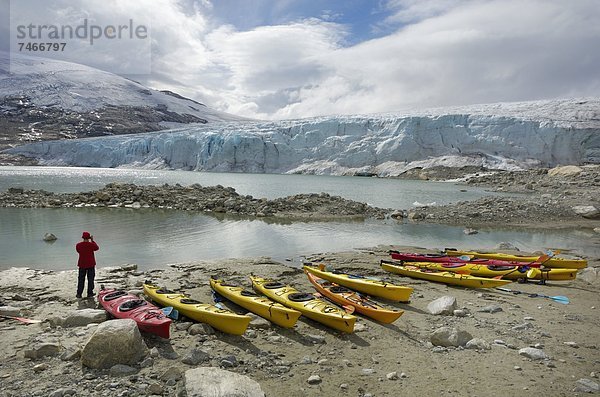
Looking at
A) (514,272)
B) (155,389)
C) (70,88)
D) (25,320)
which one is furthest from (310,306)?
(70,88)

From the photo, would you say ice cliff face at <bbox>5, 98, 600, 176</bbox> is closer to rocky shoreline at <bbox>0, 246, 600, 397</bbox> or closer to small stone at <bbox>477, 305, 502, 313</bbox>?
rocky shoreline at <bbox>0, 246, 600, 397</bbox>

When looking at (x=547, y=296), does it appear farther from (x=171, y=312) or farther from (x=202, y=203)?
(x=202, y=203)

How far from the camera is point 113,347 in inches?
167

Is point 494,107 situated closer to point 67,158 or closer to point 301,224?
point 301,224

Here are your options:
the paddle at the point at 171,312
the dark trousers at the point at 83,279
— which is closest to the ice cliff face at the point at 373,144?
the dark trousers at the point at 83,279

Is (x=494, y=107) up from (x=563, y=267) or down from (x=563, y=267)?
up

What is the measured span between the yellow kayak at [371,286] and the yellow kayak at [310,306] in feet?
4.51

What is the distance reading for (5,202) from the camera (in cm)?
1898

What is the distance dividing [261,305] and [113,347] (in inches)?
87.0

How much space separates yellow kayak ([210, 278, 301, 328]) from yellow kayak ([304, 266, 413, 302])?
1976mm

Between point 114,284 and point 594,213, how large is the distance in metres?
20.5

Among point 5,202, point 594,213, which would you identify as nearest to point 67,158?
point 5,202

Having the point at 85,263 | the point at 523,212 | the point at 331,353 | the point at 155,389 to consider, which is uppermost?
the point at 523,212

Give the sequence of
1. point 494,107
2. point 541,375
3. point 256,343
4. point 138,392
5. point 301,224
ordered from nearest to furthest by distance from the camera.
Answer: point 138,392 → point 541,375 → point 256,343 → point 301,224 → point 494,107
